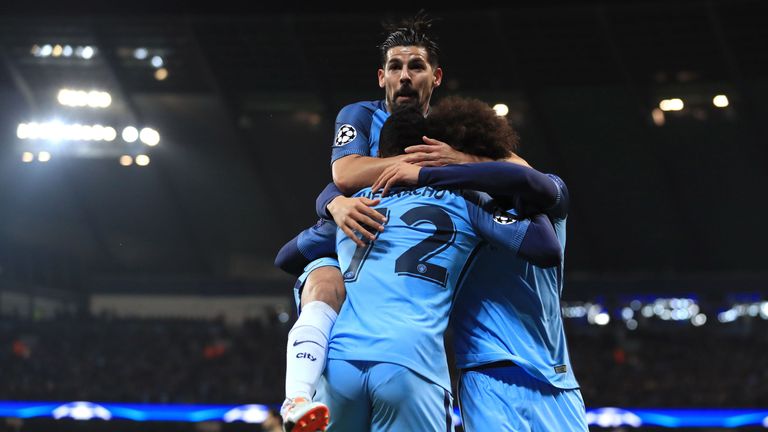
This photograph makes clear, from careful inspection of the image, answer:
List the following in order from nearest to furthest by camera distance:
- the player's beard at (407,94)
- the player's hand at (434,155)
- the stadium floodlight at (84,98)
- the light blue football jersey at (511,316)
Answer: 1. the player's hand at (434,155)
2. the light blue football jersey at (511,316)
3. the player's beard at (407,94)
4. the stadium floodlight at (84,98)

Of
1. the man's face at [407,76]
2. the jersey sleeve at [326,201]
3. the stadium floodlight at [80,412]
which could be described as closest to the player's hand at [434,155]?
the jersey sleeve at [326,201]

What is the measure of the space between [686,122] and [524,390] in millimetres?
20870

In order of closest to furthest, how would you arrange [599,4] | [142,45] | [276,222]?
[599,4], [142,45], [276,222]

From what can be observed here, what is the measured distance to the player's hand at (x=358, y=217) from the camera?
3.04 meters

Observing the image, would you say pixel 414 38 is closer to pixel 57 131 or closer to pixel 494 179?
pixel 494 179

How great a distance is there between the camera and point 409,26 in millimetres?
3992

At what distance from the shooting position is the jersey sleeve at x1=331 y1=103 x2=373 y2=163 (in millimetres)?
3664

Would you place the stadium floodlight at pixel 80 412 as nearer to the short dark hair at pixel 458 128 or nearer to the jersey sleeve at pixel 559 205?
the short dark hair at pixel 458 128

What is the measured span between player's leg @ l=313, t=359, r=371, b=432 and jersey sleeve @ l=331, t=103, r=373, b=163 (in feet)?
3.49

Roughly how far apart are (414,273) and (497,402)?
25.4 inches

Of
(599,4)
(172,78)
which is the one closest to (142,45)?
(172,78)

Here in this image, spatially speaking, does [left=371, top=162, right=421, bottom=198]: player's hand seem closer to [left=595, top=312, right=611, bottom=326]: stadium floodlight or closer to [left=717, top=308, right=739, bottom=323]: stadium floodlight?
[left=595, top=312, right=611, bottom=326]: stadium floodlight

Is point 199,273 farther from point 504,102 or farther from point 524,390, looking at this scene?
point 524,390

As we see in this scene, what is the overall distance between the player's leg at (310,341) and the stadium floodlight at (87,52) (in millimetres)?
21792
